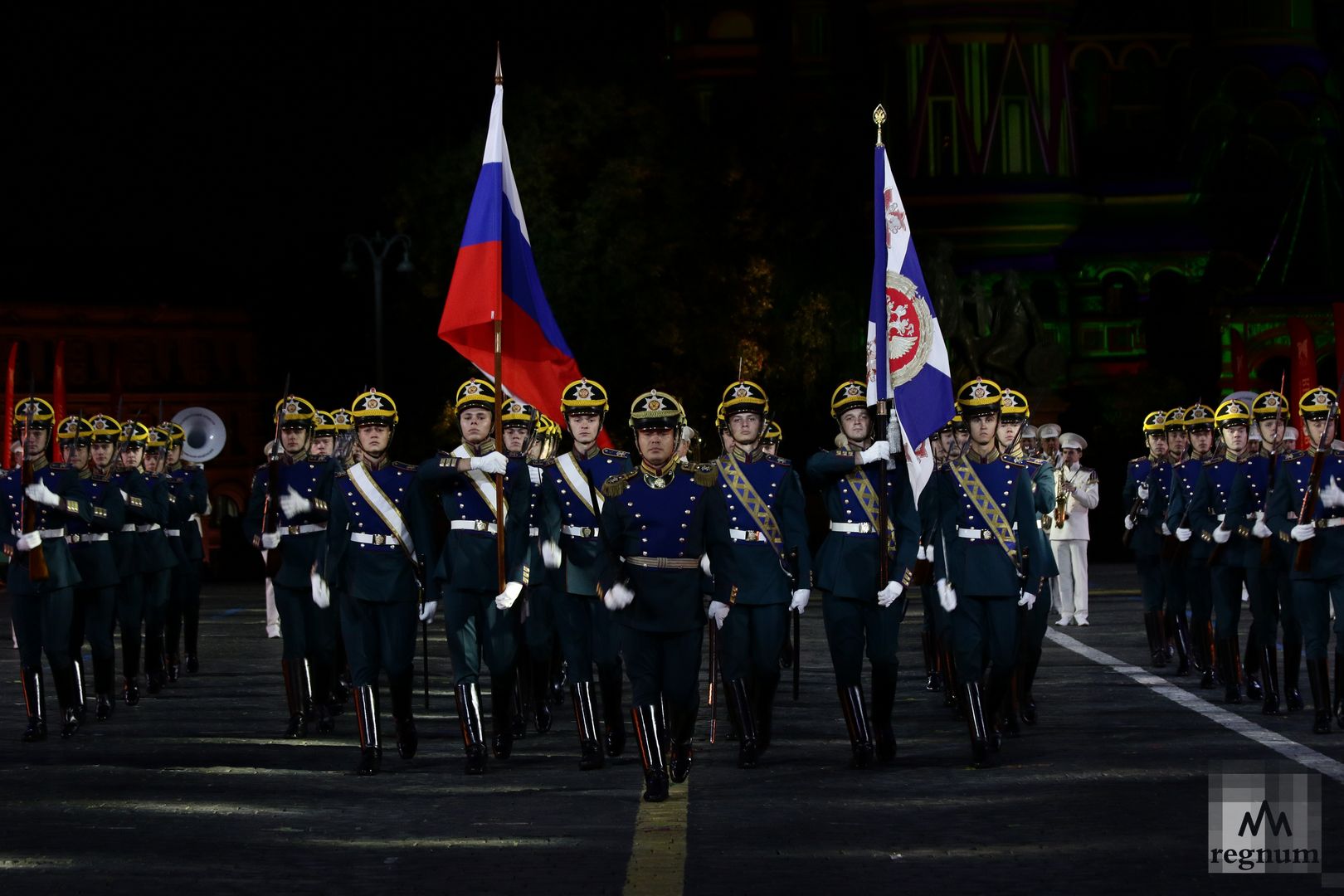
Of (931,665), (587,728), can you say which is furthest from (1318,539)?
(587,728)

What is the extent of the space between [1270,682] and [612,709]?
184 inches

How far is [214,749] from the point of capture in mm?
15484

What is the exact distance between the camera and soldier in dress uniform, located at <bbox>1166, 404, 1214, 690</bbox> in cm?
1905

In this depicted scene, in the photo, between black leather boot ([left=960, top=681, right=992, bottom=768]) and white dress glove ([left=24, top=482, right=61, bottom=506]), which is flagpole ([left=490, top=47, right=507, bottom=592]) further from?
white dress glove ([left=24, top=482, right=61, bottom=506])

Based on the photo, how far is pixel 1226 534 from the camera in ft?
57.8

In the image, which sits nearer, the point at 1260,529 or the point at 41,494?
the point at 41,494

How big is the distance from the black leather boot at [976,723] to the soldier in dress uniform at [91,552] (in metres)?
6.13

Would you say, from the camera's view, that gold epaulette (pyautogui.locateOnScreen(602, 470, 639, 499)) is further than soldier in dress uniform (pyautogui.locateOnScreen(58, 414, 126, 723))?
No

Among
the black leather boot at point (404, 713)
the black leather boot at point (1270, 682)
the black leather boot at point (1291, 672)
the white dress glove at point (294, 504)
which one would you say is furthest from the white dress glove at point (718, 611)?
the black leather boot at point (1291, 672)

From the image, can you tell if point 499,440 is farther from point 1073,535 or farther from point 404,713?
point 1073,535

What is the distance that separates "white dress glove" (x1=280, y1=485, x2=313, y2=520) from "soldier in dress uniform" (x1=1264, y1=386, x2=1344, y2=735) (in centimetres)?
621

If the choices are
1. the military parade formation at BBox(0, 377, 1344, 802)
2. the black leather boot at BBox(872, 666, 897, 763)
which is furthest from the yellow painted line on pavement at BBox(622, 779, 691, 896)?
the black leather boot at BBox(872, 666, 897, 763)

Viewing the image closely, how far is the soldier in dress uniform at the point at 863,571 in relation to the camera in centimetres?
1424

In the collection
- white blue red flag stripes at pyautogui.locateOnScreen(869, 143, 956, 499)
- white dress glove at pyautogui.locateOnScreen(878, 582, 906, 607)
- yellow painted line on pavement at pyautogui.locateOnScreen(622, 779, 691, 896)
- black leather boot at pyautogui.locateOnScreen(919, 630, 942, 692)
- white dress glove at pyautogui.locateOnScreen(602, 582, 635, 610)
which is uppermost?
white blue red flag stripes at pyautogui.locateOnScreen(869, 143, 956, 499)
